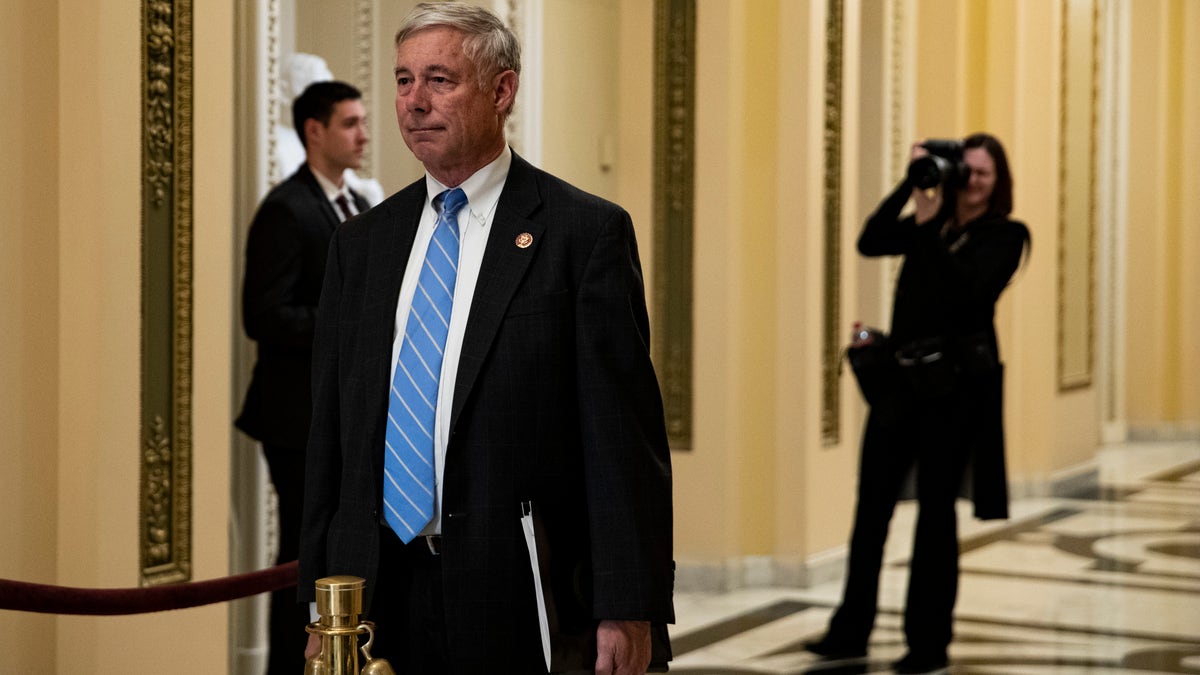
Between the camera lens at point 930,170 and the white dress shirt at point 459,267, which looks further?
the camera lens at point 930,170

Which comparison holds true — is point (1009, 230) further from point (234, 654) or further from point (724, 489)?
point (234, 654)

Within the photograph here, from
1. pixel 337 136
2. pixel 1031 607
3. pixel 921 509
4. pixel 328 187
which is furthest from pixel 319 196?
pixel 1031 607

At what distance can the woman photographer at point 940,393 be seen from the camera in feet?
19.2

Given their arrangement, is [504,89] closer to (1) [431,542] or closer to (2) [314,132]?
(1) [431,542]

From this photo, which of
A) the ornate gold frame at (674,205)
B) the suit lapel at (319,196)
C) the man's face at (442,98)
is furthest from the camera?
the ornate gold frame at (674,205)

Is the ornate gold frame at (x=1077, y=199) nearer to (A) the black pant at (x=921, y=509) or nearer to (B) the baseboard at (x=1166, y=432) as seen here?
(B) the baseboard at (x=1166, y=432)

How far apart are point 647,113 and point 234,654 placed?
3.49 m

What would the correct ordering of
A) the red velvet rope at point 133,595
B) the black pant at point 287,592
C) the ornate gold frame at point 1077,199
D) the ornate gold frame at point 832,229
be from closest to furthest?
1. the red velvet rope at point 133,595
2. the black pant at point 287,592
3. the ornate gold frame at point 832,229
4. the ornate gold frame at point 1077,199

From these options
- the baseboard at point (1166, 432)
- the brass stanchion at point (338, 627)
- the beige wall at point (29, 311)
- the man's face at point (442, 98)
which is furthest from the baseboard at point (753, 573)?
the baseboard at point (1166, 432)

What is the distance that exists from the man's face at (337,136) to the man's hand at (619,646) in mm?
2985

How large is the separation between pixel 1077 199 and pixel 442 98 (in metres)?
10.4

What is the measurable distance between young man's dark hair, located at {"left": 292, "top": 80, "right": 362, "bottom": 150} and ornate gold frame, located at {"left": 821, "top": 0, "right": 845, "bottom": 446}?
3.19 meters

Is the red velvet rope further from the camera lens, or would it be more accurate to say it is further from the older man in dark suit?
the camera lens

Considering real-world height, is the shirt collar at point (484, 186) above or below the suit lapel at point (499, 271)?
above
